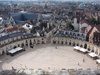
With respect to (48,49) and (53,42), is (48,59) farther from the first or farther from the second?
(53,42)

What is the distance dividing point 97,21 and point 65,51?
41.0m

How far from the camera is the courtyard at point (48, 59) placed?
41625mm

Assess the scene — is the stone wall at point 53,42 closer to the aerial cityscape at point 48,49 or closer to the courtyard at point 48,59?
the aerial cityscape at point 48,49

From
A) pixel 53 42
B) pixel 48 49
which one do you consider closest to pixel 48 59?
pixel 48 49

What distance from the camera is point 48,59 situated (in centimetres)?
4578

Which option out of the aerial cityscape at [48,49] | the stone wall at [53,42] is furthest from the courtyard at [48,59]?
the stone wall at [53,42]

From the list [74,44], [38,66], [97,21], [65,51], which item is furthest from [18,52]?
[97,21]

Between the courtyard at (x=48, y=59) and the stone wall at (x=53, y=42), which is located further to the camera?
the stone wall at (x=53, y=42)

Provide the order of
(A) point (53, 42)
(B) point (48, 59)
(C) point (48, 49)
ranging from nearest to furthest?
(B) point (48, 59), (C) point (48, 49), (A) point (53, 42)

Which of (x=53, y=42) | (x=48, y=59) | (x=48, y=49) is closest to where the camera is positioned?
(x=48, y=59)

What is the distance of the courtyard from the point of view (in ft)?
137

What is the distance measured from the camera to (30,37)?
56812 mm

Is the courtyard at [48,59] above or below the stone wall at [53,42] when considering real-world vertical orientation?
below

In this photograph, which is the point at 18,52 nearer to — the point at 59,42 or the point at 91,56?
the point at 59,42
